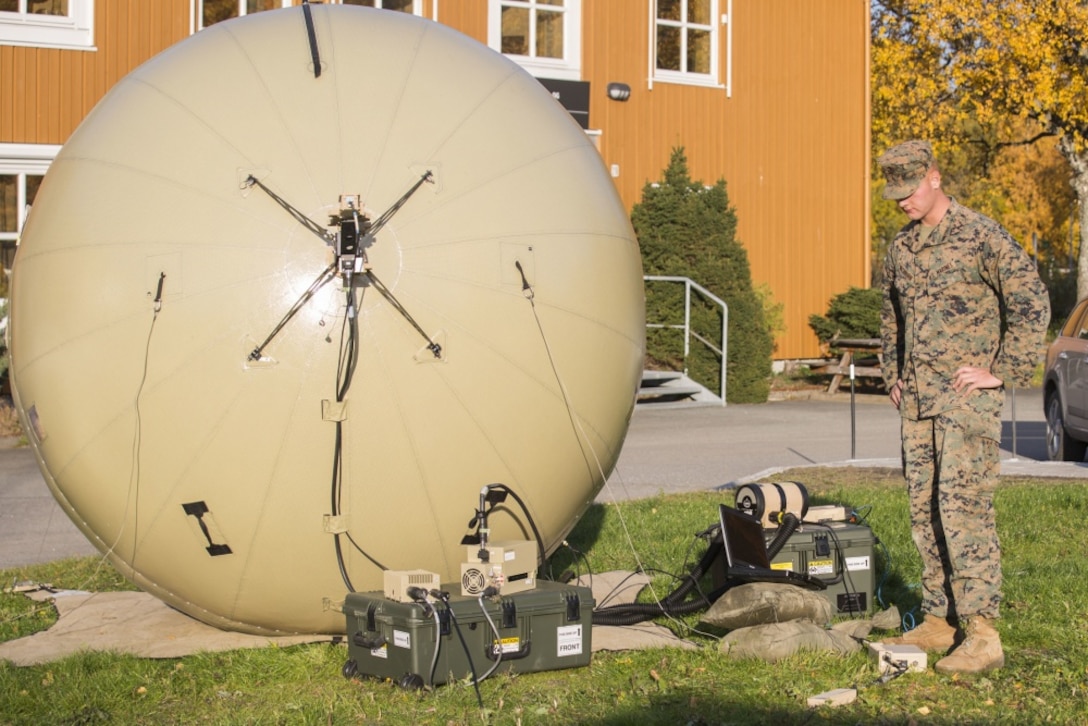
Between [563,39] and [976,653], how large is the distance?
1575cm

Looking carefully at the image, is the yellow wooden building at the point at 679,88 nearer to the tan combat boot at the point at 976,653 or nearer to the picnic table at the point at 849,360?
the picnic table at the point at 849,360

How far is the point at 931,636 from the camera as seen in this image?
231 inches

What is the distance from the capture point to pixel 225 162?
17.5ft

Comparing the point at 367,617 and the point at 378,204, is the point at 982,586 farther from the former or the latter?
the point at 378,204

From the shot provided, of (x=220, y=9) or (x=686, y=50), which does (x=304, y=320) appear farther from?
(x=686, y=50)

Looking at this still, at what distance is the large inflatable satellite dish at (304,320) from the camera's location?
204 inches

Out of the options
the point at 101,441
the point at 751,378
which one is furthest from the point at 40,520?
the point at 751,378

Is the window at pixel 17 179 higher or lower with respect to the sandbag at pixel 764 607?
higher

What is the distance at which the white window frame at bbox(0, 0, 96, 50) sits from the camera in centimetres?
1633

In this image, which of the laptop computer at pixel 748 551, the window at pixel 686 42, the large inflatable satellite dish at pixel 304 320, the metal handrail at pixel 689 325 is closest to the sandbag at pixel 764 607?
the laptop computer at pixel 748 551

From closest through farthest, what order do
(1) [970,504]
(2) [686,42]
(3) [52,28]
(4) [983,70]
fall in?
(1) [970,504], (3) [52,28], (2) [686,42], (4) [983,70]

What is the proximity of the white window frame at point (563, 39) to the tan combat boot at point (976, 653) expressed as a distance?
14874mm

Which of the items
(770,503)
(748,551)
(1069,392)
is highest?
(1069,392)

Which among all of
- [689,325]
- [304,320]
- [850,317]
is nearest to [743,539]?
[304,320]
